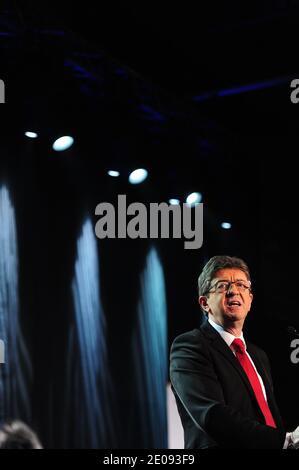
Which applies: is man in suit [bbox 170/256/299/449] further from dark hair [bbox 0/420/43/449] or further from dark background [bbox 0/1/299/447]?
dark background [bbox 0/1/299/447]

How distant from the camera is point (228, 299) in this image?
2.98 metres

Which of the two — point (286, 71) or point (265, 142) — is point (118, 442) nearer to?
point (265, 142)

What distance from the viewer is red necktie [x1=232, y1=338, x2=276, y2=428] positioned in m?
2.76

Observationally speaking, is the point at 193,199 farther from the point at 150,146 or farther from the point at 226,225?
the point at 150,146

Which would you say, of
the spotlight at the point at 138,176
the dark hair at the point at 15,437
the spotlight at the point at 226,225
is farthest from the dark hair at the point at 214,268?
the spotlight at the point at 226,225

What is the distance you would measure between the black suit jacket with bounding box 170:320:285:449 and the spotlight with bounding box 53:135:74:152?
132 inches

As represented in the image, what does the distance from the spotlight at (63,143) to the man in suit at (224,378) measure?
314 cm

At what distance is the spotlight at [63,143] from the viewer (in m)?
5.97

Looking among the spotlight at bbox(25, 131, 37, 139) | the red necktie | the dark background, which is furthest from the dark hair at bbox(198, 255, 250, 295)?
the spotlight at bbox(25, 131, 37, 139)

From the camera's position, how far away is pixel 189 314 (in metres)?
6.86

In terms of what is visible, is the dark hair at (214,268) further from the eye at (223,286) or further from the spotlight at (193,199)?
the spotlight at (193,199)

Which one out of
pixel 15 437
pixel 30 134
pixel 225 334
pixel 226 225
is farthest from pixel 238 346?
pixel 226 225

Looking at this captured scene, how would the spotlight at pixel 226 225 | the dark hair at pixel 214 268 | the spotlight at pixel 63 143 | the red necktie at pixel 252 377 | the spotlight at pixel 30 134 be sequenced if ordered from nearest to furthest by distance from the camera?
the red necktie at pixel 252 377, the dark hair at pixel 214 268, the spotlight at pixel 30 134, the spotlight at pixel 63 143, the spotlight at pixel 226 225
